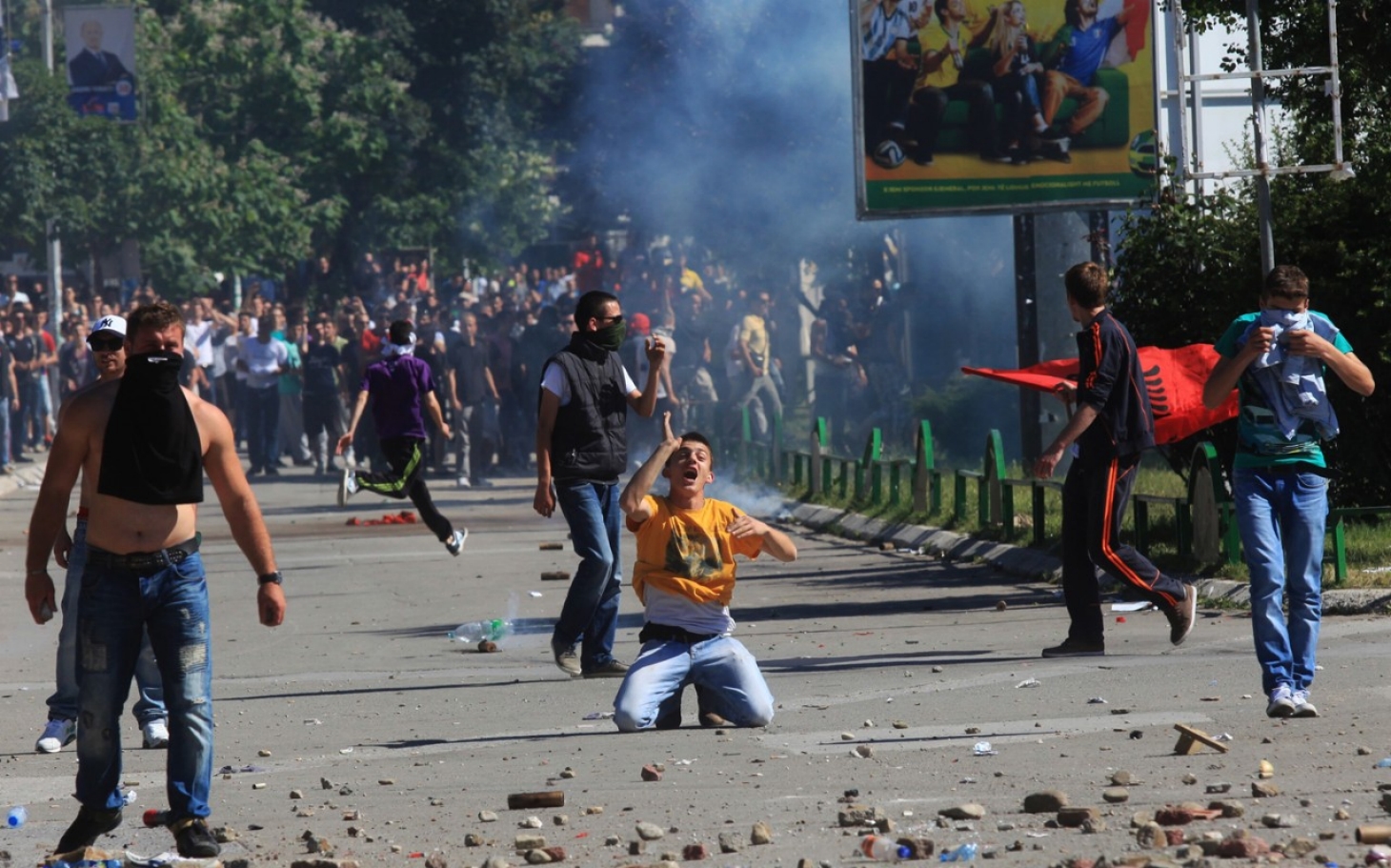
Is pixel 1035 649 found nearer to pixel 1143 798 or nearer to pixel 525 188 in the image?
pixel 1143 798

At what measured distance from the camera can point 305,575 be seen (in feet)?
50.7

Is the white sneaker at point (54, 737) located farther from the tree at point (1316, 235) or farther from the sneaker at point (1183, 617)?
the tree at point (1316, 235)

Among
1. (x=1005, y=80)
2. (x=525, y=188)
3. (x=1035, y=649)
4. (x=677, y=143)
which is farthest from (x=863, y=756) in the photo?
(x=525, y=188)

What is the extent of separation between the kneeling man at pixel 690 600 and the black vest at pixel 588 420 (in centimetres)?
167

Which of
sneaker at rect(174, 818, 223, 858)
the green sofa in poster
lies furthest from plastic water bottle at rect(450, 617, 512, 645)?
the green sofa in poster

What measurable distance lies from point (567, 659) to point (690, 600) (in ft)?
6.10

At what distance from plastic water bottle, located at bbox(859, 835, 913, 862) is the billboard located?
97.4 ft

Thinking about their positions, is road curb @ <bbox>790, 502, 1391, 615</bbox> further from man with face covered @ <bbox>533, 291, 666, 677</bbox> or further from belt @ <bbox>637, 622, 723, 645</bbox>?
belt @ <bbox>637, 622, 723, 645</bbox>

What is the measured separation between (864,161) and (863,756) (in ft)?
34.2

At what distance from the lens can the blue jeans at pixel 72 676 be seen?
317 inches

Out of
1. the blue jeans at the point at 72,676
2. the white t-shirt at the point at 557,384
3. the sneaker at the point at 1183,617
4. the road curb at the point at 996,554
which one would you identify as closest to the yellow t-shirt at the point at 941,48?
the road curb at the point at 996,554

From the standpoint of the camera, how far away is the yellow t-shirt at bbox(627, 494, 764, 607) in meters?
7.99

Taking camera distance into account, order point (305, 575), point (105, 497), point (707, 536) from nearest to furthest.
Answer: point (105, 497), point (707, 536), point (305, 575)

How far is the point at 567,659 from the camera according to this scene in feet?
31.9
